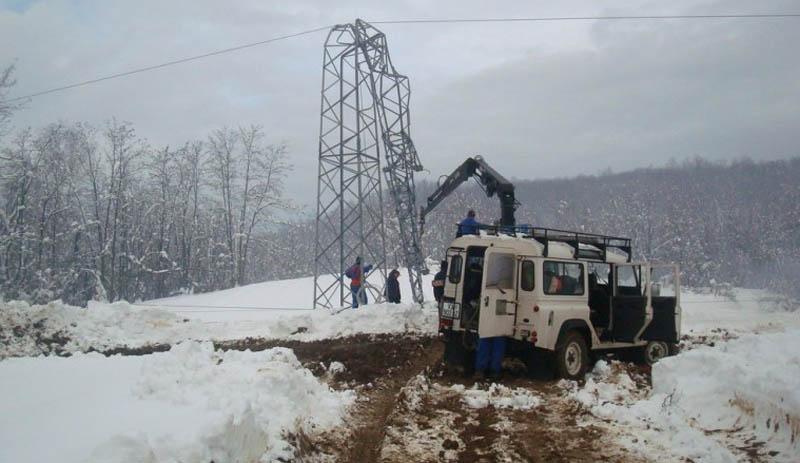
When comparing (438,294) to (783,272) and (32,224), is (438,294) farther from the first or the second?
(783,272)

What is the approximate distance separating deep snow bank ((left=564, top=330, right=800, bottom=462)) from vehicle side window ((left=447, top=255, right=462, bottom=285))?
9.00 feet

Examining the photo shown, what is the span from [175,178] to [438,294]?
42745 millimetres

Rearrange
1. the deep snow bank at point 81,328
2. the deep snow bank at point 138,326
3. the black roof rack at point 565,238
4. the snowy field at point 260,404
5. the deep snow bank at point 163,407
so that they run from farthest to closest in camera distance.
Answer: the deep snow bank at point 138,326 → the deep snow bank at point 81,328 → the black roof rack at point 565,238 → the snowy field at point 260,404 → the deep snow bank at point 163,407

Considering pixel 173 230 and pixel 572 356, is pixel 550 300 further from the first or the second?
pixel 173 230

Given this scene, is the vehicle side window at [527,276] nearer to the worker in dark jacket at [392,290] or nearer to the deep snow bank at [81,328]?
the worker in dark jacket at [392,290]

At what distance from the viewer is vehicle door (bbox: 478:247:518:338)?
31.1 ft

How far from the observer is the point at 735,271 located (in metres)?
60.5

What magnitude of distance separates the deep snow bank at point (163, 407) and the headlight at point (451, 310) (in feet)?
8.85

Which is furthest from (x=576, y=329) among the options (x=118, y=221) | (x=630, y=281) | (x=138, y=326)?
(x=118, y=221)

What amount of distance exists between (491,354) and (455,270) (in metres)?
1.66

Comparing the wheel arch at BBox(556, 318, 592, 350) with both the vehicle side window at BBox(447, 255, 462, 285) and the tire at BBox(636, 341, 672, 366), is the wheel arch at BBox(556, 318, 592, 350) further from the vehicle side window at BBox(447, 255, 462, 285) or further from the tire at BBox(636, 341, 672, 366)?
the vehicle side window at BBox(447, 255, 462, 285)

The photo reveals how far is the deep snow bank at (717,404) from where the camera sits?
5883mm

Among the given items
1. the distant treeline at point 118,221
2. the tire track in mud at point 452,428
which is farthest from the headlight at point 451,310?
the distant treeline at point 118,221

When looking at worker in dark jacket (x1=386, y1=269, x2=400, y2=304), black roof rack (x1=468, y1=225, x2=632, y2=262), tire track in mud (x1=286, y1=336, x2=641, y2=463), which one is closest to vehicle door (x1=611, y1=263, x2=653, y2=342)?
black roof rack (x1=468, y1=225, x2=632, y2=262)
